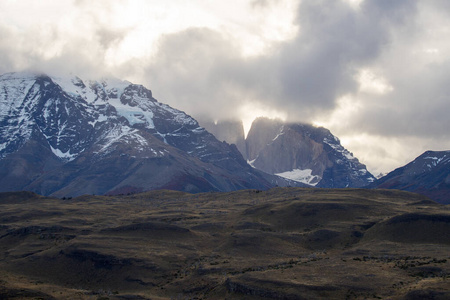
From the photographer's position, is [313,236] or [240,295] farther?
[313,236]

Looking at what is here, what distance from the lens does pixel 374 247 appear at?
176375mm

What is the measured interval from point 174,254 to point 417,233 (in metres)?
75.7

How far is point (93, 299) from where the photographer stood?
136125 mm

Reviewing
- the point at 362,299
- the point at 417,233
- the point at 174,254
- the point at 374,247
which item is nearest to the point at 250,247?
the point at 174,254

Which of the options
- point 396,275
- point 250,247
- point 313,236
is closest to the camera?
point 396,275

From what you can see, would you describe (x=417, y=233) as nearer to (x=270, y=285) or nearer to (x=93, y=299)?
(x=270, y=285)

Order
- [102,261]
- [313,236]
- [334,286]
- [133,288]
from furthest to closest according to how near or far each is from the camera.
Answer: [313,236] → [102,261] → [133,288] → [334,286]

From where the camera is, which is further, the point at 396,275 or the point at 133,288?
the point at 133,288

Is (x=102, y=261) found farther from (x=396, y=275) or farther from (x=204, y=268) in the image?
(x=396, y=275)

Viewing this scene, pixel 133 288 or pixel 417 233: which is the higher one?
pixel 417 233

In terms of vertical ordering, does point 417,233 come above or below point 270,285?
above

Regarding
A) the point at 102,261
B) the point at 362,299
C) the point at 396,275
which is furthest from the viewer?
the point at 102,261

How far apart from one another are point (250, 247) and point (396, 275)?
59766 mm

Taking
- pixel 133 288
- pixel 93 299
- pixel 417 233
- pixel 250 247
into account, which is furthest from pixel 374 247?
pixel 93 299
